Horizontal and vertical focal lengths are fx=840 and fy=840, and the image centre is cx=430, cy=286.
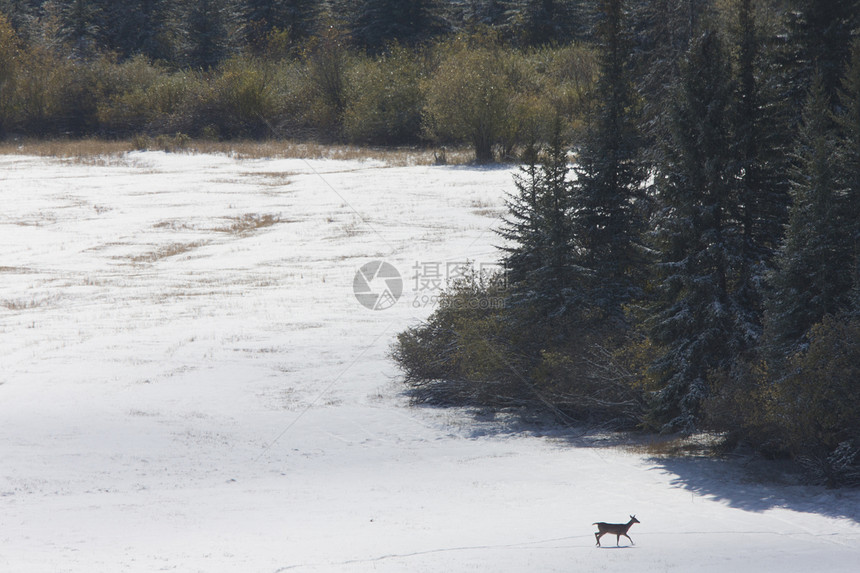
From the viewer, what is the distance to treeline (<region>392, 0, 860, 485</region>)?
40.3 ft

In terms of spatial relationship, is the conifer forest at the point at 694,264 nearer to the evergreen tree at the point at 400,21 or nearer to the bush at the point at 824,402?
the bush at the point at 824,402

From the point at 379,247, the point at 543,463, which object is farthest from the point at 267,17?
the point at 543,463

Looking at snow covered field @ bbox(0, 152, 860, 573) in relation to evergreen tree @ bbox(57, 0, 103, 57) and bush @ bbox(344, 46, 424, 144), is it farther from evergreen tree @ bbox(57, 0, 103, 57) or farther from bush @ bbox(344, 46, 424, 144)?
evergreen tree @ bbox(57, 0, 103, 57)

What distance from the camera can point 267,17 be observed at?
6756 centimetres

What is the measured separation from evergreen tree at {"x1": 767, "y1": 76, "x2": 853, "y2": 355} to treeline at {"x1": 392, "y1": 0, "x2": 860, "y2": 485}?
28 mm

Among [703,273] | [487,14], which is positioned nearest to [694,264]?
[703,273]

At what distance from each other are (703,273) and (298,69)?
2020 inches

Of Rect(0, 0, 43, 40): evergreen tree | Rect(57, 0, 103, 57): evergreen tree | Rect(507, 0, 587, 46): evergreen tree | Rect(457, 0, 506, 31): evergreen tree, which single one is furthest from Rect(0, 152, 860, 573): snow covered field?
Rect(0, 0, 43, 40): evergreen tree

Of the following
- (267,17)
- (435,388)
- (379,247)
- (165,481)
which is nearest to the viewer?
(165,481)

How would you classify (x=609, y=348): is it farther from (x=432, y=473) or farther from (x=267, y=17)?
(x=267, y=17)

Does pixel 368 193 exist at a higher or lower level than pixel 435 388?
higher

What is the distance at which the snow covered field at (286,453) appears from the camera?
10039mm

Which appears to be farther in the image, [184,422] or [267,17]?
[267,17]

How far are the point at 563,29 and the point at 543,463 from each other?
50947 mm
